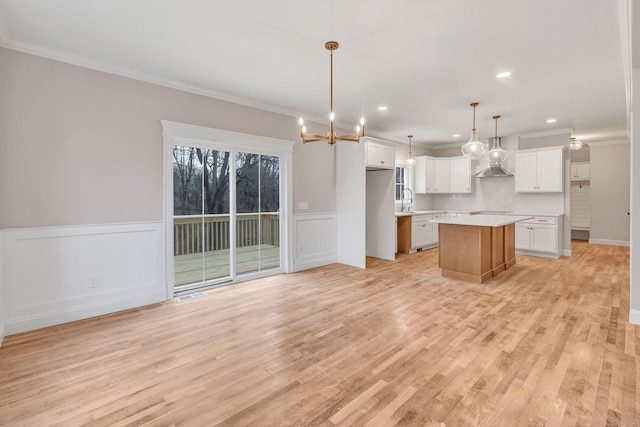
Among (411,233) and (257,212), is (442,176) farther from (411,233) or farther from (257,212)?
(257,212)

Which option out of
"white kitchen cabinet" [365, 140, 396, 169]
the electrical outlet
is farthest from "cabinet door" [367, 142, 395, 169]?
the electrical outlet

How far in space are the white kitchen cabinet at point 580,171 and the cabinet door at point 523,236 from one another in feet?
11.7

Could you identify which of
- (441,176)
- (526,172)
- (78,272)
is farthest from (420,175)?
(78,272)

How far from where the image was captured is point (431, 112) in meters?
5.25

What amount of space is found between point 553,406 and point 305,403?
1521 millimetres

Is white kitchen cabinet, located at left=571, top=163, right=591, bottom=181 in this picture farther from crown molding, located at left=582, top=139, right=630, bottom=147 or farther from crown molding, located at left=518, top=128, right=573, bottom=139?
crown molding, located at left=518, top=128, right=573, bottom=139

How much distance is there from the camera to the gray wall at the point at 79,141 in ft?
9.53

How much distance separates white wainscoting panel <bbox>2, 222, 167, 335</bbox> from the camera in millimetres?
2916

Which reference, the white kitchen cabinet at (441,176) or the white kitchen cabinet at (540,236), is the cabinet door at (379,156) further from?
the white kitchen cabinet at (540,236)

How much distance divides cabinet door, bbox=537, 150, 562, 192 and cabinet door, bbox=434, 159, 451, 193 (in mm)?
1971

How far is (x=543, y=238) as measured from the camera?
6223 millimetres

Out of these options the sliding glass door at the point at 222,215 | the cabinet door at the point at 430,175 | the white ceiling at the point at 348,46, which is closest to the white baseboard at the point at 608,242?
the cabinet door at the point at 430,175

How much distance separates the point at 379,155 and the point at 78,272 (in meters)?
4.74

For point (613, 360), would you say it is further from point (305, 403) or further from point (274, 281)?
point (274, 281)
